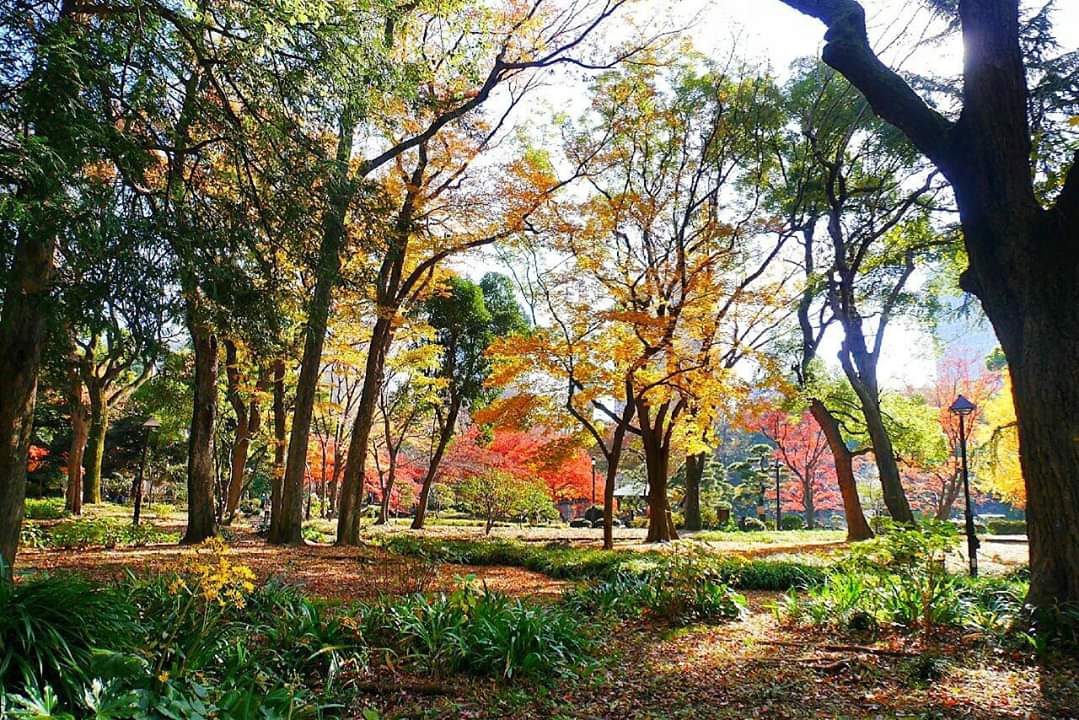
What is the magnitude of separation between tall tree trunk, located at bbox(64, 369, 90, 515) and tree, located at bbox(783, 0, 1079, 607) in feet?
56.2

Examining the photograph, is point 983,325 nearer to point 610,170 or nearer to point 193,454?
point 610,170

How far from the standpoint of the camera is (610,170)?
13.0 meters

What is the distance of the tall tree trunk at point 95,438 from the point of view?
15453 millimetres

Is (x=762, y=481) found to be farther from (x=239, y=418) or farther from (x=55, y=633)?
(x=55, y=633)

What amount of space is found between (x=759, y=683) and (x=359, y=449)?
880cm

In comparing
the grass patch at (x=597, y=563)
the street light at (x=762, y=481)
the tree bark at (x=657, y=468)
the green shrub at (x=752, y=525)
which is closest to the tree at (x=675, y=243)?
the tree bark at (x=657, y=468)

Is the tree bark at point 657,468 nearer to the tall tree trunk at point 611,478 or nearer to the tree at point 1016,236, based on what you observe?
the tall tree trunk at point 611,478

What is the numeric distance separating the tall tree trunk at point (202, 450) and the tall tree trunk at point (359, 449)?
2.27 metres

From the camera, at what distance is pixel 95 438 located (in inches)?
648

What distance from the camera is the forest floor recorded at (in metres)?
2.99

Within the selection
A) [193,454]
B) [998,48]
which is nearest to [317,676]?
[998,48]

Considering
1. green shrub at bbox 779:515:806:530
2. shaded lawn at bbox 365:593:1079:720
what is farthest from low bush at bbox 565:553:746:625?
green shrub at bbox 779:515:806:530

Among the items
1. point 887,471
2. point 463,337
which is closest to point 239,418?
point 463,337

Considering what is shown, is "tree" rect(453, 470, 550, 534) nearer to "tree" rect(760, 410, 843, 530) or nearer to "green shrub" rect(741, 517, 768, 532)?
"green shrub" rect(741, 517, 768, 532)
